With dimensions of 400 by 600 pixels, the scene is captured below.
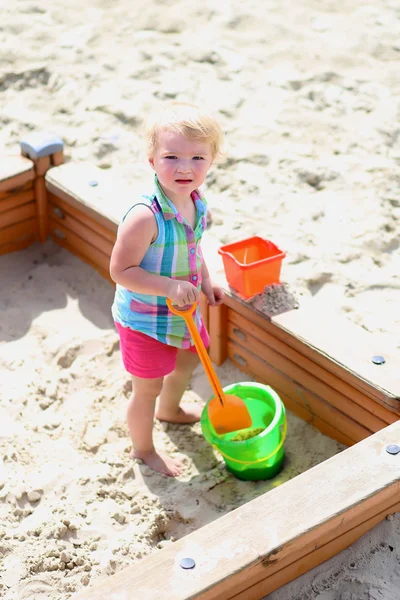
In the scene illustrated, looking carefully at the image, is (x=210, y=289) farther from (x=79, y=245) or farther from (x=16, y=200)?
(x=16, y=200)

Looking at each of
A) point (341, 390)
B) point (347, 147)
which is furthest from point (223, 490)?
point (347, 147)

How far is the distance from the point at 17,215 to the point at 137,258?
1.14 meters

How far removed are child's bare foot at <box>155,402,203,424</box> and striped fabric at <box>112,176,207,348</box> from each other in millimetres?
360

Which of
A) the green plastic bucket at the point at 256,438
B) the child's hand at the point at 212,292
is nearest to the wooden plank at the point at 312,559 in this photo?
the green plastic bucket at the point at 256,438

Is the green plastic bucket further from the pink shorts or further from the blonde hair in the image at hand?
the blonde hair

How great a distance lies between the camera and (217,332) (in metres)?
2.65

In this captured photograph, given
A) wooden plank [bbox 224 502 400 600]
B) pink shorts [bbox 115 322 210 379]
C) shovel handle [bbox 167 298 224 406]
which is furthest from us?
pink shorts [bbox 115 322 210 379]

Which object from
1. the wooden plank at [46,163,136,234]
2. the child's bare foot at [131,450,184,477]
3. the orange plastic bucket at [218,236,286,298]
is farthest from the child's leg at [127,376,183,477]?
the wooden plank at [46,163,136,234]

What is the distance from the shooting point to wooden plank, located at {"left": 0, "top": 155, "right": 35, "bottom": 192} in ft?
9.77

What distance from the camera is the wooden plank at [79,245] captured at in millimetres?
3029

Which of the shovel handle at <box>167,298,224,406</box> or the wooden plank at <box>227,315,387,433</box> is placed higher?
the shovel handle at <box>167,298,224,406</box>

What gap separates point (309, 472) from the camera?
1.90 metres

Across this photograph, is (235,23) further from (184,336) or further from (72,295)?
(184,336)

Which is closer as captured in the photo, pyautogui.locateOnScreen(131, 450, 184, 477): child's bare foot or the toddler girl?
the toddler girl
